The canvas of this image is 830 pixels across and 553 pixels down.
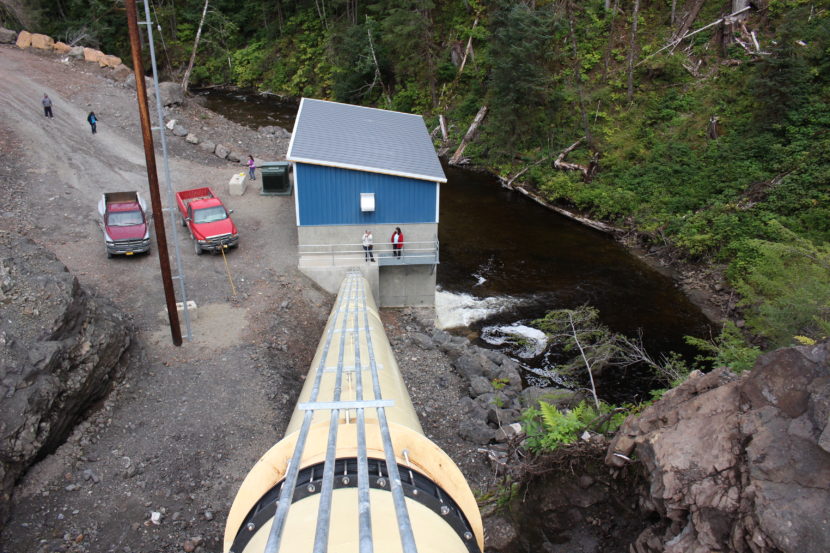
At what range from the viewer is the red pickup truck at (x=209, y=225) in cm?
1920

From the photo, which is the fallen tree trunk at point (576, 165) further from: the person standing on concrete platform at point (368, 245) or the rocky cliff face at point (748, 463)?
the rocky cliff face at point (748, 463)

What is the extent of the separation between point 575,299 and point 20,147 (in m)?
27.3

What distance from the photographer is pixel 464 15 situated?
156 ft

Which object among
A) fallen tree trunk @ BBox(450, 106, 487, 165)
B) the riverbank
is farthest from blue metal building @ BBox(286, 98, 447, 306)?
fallen tree trunk @ BBox(450, 106, 487, 165)

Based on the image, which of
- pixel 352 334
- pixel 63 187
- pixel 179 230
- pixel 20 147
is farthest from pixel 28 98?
pixel 352 334

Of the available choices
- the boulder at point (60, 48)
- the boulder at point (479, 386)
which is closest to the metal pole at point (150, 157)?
the boulder at point (479, 386)

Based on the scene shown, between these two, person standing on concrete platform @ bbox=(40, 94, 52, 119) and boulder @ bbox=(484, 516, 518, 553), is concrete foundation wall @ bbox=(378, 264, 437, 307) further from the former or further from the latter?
person standing on concrete platform @ bbox=(40, 94, 52, 119)

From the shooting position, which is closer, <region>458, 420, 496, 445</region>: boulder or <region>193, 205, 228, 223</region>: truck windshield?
<region>458, 420, 496, 445</region>: boulder

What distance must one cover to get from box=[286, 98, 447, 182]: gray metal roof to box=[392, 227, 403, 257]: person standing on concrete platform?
7.11 feet

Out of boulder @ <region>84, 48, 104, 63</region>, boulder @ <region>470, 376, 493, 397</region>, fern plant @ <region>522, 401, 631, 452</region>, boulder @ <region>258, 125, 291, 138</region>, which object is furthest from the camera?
boulder @ <region>84, 48, 104, 63</region>

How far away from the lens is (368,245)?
1948cm

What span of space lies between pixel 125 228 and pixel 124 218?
673 mm

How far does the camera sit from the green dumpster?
83.4 feet

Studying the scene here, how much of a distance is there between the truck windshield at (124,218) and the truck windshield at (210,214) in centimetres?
189
